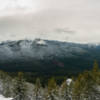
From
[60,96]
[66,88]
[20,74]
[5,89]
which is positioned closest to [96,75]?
[66,88]

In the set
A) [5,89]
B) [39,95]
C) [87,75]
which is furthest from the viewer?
[5,89]

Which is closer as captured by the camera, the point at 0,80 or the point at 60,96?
the point at 60,96

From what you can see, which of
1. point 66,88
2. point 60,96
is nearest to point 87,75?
point 66,88

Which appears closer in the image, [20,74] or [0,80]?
[20,74]

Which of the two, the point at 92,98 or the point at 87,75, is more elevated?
the point at 87,75

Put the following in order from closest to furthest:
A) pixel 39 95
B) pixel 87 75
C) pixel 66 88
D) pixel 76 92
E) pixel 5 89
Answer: pixel 87 75
pixel 76 92
pixel 66 88
pixel 39 95
pixel 5 89

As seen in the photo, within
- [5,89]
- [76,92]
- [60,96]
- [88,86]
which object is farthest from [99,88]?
[5,89]

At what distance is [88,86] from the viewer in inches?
2016

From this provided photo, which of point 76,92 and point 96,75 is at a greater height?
point 96,75

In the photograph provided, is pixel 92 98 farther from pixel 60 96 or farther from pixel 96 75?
pixel 60 96

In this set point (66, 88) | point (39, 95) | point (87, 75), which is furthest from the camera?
point (39, 95)

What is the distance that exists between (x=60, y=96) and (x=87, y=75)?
52.4ft

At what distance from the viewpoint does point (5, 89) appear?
91562 millimetres

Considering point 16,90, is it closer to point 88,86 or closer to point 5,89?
point 88,86
